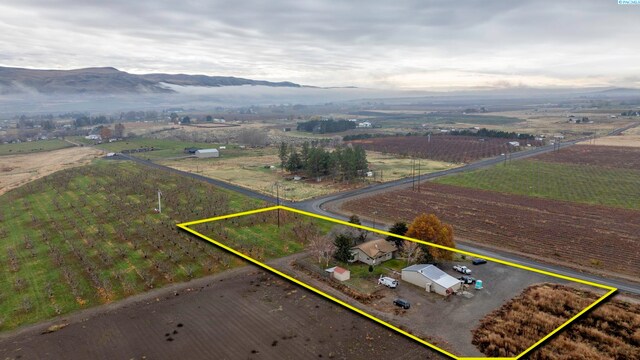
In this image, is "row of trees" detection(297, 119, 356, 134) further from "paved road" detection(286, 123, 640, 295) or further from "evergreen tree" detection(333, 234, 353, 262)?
"evergreen tree" detection(333, 234, 353, 262)

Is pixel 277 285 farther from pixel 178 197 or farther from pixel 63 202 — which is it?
pixel 63 202

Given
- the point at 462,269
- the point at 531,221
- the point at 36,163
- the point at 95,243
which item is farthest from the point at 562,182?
the point at 36,163

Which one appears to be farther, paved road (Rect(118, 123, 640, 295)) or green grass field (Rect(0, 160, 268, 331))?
paved road (Rect(118, 123, 640, 295))

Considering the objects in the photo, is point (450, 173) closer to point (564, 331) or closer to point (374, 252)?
point (374, 252)

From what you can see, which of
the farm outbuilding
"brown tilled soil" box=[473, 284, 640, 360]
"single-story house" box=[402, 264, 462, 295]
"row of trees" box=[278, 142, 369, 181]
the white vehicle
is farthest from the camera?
the farm outbuilding

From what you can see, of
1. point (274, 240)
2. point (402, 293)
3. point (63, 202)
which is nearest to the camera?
point (402, 293)

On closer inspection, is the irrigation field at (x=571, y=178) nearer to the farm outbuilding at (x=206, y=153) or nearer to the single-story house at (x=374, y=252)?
the single-story house at (x=374, y=252)

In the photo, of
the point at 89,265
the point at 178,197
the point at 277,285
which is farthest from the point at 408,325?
the point at 178,197

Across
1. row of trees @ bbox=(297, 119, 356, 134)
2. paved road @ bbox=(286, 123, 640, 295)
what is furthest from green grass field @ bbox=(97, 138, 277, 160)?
row of trees @ bbox=(297, 119, 356, 134)

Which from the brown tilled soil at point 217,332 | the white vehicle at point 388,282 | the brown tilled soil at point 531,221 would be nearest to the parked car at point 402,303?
the white vehicle at point 388,282
